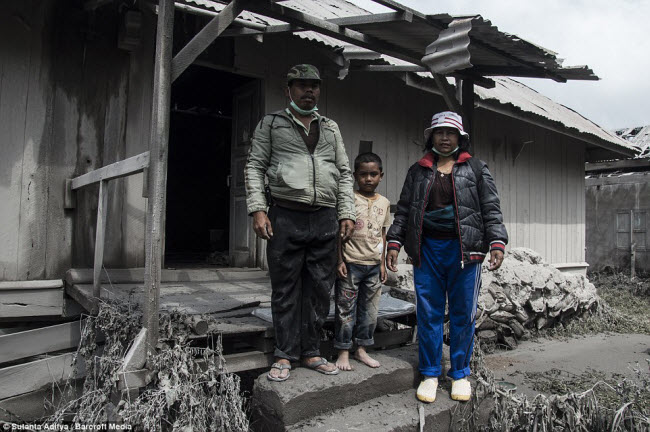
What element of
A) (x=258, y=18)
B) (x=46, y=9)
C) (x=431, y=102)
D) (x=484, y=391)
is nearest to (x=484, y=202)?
(x=484, y=391)

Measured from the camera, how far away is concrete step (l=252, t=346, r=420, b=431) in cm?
284

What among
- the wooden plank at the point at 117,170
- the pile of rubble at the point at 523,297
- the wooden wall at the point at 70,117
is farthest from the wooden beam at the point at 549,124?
the wooden plank at the point at 117,170

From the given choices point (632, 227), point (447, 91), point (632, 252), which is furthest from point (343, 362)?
point (632, 227)

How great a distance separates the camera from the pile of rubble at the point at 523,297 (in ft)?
21.3

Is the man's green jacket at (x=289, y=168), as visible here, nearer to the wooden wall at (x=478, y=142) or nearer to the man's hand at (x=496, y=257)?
the man's hand at (x=496, y=257)

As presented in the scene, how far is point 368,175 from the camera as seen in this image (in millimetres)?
3445

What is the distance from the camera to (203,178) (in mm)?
10141

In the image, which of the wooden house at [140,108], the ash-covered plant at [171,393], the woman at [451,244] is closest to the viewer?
the ash-covered plant at [171,393]

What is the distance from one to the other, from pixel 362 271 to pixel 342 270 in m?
0.14

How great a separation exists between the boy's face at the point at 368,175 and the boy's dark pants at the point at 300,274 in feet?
1.37

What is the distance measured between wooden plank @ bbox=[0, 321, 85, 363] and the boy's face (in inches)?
100

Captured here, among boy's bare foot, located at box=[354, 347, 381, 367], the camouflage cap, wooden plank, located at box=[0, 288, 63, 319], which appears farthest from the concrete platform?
wooden plank, located at box=[0, 288, 63, 319]

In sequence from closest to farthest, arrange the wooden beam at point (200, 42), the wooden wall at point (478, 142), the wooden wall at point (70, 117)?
1. the wooden beam at point (200, 42)
2. the wooden wall at point (70, 117)
3. the wooden wall at point (478, 142)

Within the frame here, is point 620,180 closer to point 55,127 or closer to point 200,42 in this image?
point 200,42
